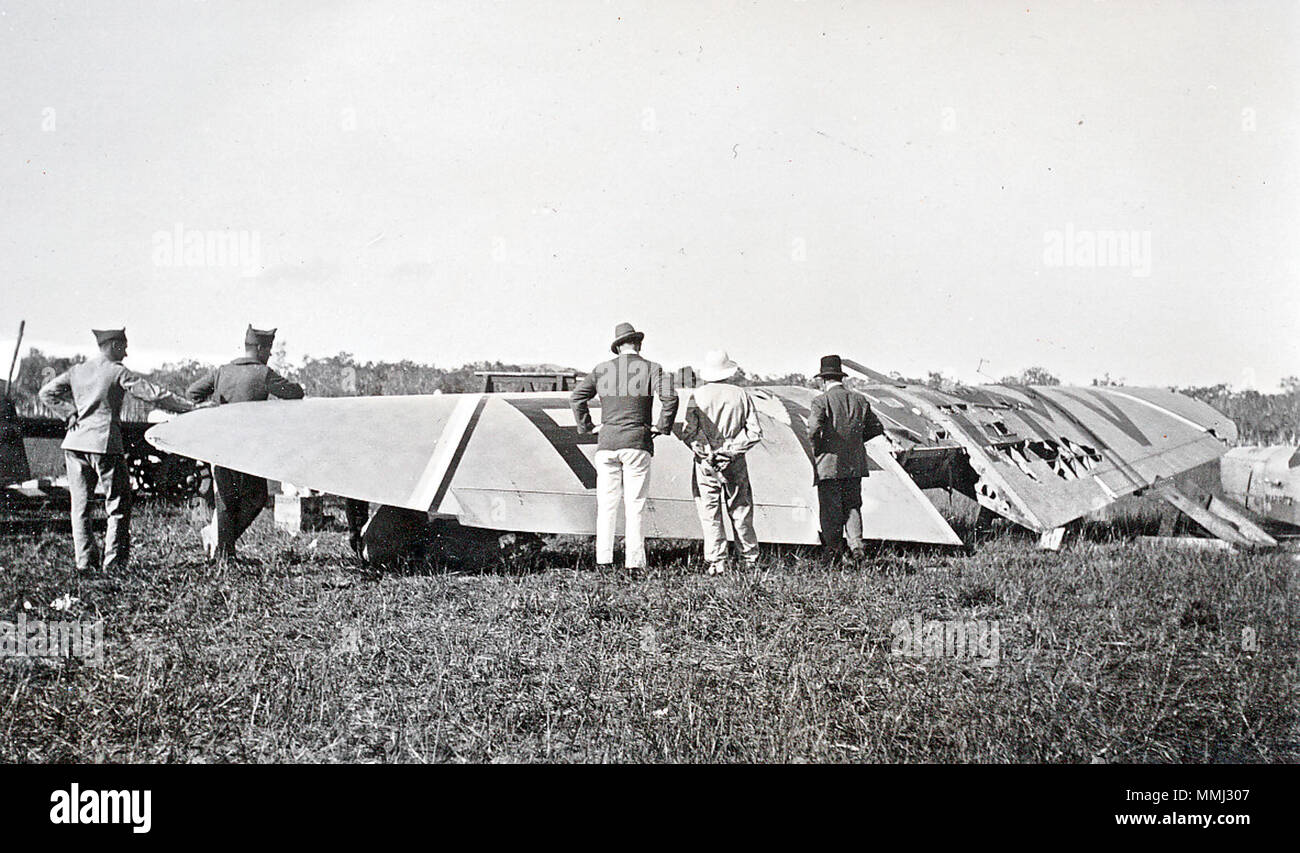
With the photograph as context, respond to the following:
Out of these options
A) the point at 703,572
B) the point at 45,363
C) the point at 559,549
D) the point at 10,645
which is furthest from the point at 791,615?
the point at 45,363

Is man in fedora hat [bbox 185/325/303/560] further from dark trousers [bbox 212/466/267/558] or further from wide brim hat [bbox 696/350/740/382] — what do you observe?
wide brim hat [bbox 696/350/740/382]

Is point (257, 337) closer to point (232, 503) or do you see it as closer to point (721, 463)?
point (232, 503)

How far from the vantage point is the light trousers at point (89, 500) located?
6.95m

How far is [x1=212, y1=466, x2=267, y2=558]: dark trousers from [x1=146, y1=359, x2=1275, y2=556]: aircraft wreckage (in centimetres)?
43

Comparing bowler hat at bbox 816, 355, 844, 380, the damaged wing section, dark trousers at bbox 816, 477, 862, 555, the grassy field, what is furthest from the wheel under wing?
the damaged wing section

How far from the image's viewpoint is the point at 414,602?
613 centimetres

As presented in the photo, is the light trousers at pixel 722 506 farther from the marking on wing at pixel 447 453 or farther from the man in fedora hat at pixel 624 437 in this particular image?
the marking on wing at pixel 447 453

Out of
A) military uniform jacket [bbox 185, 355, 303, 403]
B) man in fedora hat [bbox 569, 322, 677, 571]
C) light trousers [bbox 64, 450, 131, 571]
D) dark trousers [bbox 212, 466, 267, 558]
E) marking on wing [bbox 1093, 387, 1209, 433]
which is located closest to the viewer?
light trousers [bbox 64, 450, 131, 571]

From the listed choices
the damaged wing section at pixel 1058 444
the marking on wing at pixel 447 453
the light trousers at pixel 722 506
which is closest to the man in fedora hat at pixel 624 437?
the light trousers at pixel 722 506

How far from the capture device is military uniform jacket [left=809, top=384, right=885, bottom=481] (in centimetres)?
787

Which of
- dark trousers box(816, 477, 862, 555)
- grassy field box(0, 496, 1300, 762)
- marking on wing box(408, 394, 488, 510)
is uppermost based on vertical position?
marking on wing box(408, 394, 488, 510)

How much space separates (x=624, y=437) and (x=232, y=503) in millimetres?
3489
